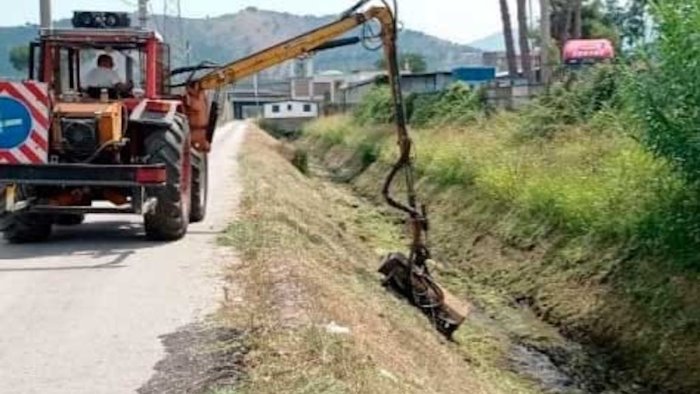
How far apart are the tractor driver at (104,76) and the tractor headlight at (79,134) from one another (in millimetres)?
→ 1458

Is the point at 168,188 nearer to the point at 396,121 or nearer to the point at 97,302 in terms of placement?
the point at 396,121

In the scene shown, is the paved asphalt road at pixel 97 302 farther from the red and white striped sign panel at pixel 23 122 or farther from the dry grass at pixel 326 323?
the red and white striped sign panel at pixel 23 122

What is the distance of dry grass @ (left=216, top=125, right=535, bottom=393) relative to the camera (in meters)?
8.05

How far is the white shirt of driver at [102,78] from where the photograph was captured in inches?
608

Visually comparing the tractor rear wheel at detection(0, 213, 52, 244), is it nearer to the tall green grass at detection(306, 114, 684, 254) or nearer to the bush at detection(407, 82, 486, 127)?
the tall green grass at detection(306, 114, 684, 254)

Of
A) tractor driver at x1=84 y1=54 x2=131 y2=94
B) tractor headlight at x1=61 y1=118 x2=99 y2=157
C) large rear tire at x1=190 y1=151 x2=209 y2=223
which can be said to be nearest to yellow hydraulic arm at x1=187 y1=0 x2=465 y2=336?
large rear tire at x1=190 y1=151 x2=209 y2=223

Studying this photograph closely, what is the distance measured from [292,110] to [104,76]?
84552mm

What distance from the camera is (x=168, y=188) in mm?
14125

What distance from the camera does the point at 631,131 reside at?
56.1ft

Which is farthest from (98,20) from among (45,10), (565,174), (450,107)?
(450,107)

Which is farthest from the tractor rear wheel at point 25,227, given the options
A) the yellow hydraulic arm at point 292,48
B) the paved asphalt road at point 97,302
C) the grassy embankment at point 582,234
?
the grassy embankment at point 582,234

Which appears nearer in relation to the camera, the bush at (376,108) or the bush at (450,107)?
the bush at (450,107)

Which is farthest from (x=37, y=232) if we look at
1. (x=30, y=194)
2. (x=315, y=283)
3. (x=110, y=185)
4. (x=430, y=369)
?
(x=430, y=369)

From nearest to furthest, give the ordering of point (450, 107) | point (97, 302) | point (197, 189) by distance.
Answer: point (97, 302)
point (197, 189)
point (450, 107)
